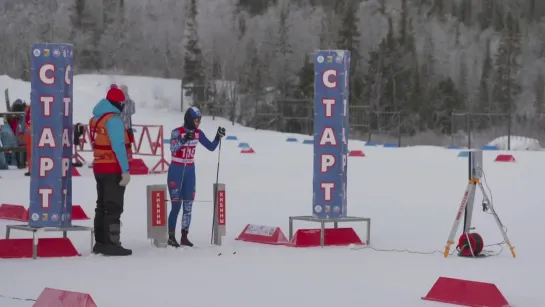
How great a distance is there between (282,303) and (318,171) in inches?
159

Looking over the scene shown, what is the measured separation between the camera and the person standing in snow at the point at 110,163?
10852 millimetres

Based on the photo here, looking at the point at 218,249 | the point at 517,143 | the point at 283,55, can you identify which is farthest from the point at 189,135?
the point at 283,55

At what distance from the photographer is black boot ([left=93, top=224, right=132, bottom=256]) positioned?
10961 mm

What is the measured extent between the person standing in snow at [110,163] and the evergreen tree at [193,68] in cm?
4725

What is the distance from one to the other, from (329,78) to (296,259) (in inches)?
94.2

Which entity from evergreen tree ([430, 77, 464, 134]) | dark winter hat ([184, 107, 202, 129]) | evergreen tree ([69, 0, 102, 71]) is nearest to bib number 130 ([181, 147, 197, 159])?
dark winter hat ([184, 107, 202, 129])

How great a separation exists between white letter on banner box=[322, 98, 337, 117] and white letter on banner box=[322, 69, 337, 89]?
0.52 ft

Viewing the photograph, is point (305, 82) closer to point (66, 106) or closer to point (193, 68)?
point (193, 68)

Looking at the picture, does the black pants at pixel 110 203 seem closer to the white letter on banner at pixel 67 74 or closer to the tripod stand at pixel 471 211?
the white letter on banner at pixel 67 74

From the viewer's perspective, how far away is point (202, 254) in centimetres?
1120

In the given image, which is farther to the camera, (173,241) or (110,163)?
(173,241)

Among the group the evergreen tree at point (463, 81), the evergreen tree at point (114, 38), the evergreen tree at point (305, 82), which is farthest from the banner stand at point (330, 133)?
the evergreen tree at point (463, 81)

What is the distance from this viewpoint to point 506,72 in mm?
80188

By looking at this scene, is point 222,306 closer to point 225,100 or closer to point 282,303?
point 282,303
